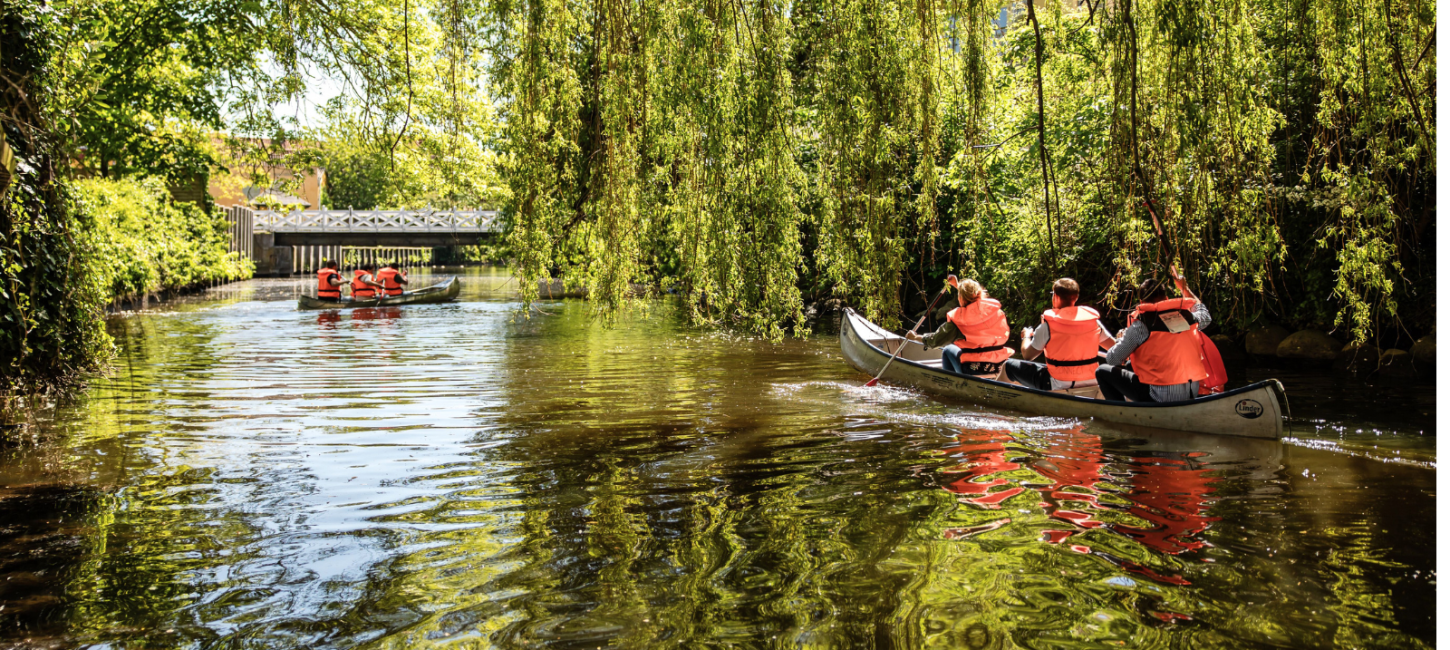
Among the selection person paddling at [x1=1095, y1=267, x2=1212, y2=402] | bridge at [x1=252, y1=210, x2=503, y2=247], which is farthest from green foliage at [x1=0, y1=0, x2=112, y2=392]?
bridge at [x1=252, y1=210, x2=503, y2=247]

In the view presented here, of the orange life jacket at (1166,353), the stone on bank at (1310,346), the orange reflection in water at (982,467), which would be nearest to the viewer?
the orange reflection in water at (982,467)

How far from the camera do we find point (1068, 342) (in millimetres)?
9141

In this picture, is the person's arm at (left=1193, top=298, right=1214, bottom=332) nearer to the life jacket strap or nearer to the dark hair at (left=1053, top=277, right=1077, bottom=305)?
the dark hair at (left=1053, top=277, right=1077, bottom=305)

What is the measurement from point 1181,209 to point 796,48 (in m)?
1.84

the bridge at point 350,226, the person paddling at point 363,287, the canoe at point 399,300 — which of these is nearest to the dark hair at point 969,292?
the canoe at point 399,300

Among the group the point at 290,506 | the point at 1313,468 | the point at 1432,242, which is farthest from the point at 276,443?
the point at 1432,242

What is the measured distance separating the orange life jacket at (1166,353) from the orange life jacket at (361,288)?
2170 centimetres

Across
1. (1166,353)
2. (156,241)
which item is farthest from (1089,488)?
(156,241)

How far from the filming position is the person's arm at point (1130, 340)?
7.96 meters

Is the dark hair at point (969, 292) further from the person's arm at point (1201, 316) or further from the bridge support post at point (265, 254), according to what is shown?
the bridge support post at point (265, 254)

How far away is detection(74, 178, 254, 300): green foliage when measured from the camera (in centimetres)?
1911

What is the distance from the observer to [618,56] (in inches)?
173

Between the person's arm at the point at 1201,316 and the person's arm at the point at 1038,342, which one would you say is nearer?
the person's arm at the point at 1201,316

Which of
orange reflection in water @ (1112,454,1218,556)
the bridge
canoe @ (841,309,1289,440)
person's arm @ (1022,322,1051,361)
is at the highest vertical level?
the bridge
